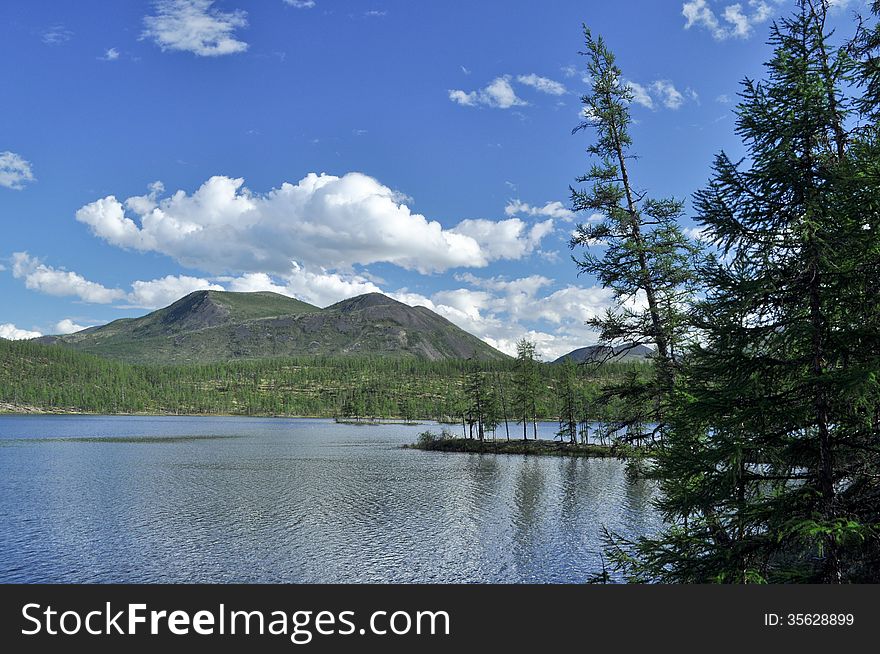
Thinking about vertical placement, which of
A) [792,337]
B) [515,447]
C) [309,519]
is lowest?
[515,447]

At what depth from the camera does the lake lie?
1086 inches

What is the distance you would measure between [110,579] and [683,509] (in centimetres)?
2744

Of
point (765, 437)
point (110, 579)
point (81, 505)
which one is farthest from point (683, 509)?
point (81, 505)

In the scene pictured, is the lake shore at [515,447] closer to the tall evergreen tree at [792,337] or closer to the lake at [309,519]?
the lake at [309,519]

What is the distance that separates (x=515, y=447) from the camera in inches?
3438

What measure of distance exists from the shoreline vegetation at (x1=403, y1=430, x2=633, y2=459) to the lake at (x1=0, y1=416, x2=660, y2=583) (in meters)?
8.16

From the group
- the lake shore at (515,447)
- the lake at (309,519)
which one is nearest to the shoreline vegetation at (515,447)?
the lake shore at (515,447)

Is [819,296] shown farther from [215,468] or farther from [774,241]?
[215,468]

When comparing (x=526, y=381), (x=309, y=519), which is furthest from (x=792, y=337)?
(x=526, y=381)

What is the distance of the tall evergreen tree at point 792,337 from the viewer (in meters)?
9.66

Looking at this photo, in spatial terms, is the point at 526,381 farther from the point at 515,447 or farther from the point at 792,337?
the point at 792,337

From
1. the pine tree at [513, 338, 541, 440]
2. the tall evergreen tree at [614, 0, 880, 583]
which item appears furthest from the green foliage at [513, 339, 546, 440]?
the tall evergreen tree at [614, 0, 880, 583]

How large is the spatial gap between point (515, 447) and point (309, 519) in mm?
53327

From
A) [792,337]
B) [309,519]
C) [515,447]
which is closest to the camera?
[792,337]
